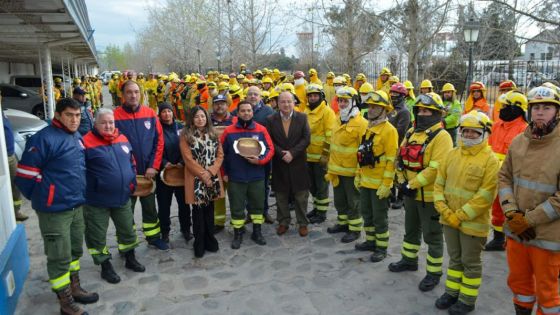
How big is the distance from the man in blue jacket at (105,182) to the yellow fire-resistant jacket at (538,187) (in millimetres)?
3655

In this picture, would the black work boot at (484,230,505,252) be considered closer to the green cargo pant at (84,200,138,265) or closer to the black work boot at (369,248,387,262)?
the black work boot at (369,248,387,262)

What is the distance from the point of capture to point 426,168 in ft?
14.3

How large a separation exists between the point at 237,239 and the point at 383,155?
2.25 m

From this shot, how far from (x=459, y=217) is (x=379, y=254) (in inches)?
63.4

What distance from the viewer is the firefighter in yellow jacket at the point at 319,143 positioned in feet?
20.5

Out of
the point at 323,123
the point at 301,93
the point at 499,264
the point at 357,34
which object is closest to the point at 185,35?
the point at 357,34

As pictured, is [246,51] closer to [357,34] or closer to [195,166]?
[357,34]

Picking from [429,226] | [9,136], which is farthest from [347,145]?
[9,136]

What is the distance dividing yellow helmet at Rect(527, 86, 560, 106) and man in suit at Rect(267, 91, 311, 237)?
119 inches

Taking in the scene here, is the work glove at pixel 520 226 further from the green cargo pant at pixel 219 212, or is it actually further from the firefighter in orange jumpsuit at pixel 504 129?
the green cargo pant at pixel 219 212

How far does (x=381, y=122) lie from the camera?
16.7 feet

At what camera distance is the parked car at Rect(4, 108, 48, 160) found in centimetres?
821

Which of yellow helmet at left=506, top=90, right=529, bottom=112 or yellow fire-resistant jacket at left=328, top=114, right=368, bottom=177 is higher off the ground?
yellow helmet at left=506, top=90, right=529, bottom=112

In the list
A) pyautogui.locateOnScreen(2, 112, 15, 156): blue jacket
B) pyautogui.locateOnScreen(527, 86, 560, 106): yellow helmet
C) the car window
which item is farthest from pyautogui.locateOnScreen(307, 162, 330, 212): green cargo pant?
the car window
